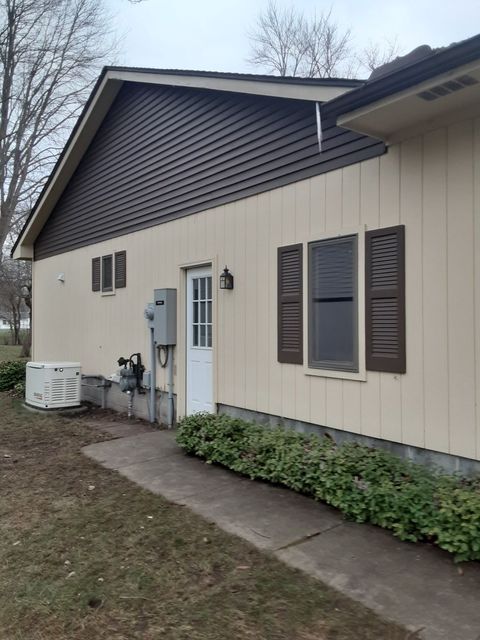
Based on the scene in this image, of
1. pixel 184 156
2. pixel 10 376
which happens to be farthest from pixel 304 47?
pixel 10 376

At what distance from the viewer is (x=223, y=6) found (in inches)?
420

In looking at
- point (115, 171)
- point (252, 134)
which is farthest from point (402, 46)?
point (252, 134)

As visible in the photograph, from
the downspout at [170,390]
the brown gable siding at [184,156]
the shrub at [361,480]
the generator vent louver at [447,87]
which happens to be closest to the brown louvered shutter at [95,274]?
the brown gable siding at [184,156]

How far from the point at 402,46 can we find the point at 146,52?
8.40 meters

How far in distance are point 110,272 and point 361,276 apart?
5729 millimetres

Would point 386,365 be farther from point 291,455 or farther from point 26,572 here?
point 26,572

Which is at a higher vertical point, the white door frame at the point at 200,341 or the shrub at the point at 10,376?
the white door frame at the point at 200,341

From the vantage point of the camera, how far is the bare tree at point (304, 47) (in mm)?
17500

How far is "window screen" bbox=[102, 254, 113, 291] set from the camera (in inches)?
353

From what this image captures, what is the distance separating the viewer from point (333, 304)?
477 centimetres

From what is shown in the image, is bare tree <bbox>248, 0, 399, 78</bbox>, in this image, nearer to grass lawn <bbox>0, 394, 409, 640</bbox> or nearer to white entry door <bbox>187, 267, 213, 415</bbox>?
white entry door <bbox>187, 267, 213, 415</bbox>

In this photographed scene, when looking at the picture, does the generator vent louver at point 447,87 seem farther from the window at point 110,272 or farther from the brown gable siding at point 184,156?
the window at point 110,272

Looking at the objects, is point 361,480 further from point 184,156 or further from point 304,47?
point 304,47

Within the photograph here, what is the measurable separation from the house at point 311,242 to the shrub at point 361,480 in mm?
324
